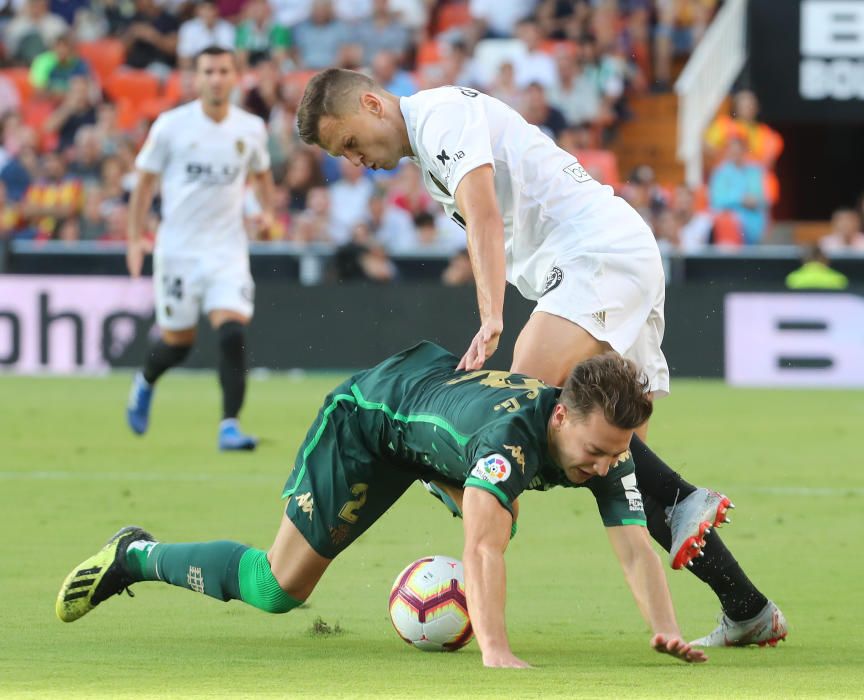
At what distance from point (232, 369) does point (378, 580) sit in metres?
4.51

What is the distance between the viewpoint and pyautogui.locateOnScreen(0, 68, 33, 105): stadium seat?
71.4ft

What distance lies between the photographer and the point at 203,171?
1154cm

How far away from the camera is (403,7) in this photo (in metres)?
22.0

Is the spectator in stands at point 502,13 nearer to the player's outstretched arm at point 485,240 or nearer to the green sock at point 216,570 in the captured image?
the player's outstretched arm at point 485,240

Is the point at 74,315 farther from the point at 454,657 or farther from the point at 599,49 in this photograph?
the point at 454,657

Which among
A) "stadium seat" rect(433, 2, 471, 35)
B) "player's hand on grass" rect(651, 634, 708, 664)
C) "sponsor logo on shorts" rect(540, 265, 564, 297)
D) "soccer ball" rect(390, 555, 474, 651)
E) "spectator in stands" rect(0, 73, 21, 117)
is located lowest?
"soccer ball" rect(390, 555, 474, 651)

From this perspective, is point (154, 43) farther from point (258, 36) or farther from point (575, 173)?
point (575, 173)

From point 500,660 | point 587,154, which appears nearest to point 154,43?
point 587,154

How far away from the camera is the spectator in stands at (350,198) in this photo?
18.9m

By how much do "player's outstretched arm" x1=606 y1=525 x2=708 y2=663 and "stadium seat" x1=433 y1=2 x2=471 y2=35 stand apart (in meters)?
17.6

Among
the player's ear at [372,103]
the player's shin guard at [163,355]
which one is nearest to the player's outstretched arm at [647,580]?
the player's ear at [372,103]

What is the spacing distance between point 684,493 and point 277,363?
465 inches

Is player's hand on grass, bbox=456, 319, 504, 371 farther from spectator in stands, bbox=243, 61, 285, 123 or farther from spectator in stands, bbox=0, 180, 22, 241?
spectator in stands, bbox=243, 61, 285, 123

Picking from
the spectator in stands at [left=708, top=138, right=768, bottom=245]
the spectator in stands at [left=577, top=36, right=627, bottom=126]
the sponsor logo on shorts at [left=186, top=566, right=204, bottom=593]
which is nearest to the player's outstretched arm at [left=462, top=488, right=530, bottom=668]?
the sponsor logo on shorts at [left=186, top=566, right=204, bottom=593]
